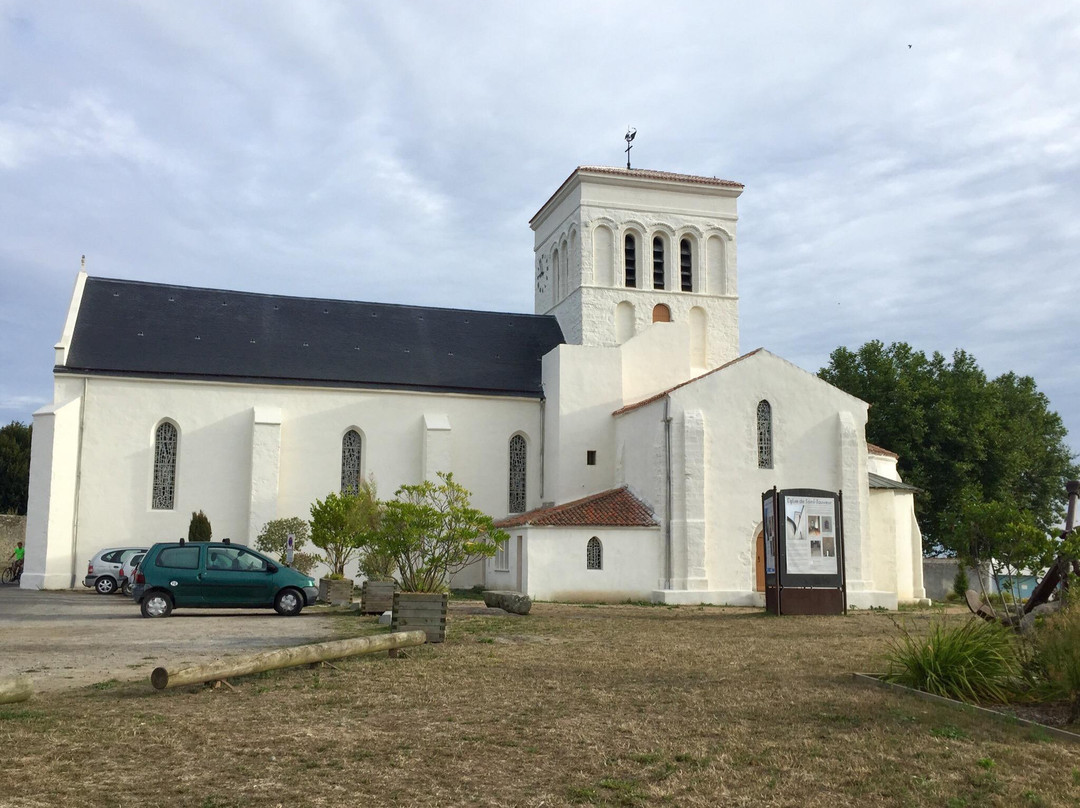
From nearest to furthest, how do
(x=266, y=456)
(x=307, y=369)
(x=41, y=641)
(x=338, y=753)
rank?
(x=338, y=753), (x=41, y=641), (x=266, y=456), (x=307, y=369)

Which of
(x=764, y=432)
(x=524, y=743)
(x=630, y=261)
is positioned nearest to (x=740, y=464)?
(x=764, y=432)

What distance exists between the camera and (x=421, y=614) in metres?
15.6

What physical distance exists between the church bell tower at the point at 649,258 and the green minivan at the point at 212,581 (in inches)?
702

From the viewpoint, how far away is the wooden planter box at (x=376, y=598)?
21375 mm

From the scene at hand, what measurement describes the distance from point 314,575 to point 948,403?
1174 inches

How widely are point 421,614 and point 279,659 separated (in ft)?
15.1

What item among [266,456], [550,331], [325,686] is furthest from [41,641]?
[550,331]

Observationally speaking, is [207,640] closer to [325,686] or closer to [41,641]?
[41,641]

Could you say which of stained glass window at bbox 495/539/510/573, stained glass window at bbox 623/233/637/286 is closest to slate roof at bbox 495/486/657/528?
stained glass window at bbox 495/539/510/573

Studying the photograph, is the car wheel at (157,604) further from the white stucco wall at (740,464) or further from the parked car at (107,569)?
the white stucco wall at (740,464)

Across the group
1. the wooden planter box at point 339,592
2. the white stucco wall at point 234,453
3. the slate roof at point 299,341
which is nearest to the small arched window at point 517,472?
the white stucco wall at point 234,453

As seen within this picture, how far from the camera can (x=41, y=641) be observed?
1575 cm

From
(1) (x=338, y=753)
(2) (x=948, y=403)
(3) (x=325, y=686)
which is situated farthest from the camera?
(2) (x=948, y=403)

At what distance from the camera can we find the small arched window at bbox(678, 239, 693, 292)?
38125 mm
